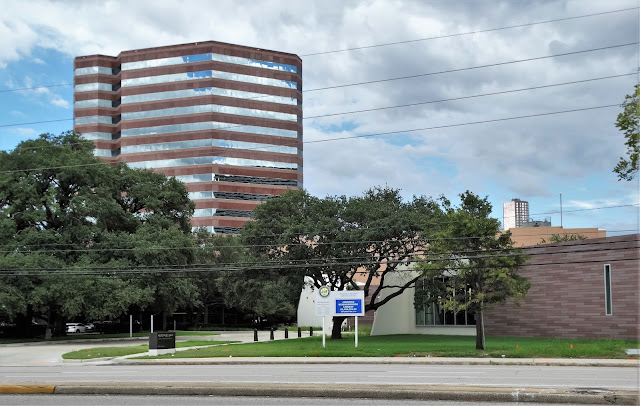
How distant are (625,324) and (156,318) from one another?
57.8m

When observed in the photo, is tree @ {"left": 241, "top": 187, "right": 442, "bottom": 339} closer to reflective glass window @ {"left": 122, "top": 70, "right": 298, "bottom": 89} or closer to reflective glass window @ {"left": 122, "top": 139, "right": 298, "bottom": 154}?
reflective glass window @ {"left": 122, "top": 139, "right": 298, "bottom": 154}

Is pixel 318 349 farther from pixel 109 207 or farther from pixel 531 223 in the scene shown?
pixel 531 223

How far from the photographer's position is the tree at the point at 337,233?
43.8 meters

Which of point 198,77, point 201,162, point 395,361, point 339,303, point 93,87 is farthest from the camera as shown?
point 93,87

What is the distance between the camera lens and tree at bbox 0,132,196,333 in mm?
49781

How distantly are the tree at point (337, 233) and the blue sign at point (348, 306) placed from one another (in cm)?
723

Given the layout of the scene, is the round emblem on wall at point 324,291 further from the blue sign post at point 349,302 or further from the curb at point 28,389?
the curb at point 28,389

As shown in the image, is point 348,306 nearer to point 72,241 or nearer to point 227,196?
point 72,241

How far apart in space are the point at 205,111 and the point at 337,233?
74.6 metres

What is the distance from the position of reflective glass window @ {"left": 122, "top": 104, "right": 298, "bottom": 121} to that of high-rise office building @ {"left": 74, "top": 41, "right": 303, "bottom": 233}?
167mm

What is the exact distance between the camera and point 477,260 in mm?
32125

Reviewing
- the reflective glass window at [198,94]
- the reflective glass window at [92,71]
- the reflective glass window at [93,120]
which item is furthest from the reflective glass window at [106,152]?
the reflective glass window at [92,71]

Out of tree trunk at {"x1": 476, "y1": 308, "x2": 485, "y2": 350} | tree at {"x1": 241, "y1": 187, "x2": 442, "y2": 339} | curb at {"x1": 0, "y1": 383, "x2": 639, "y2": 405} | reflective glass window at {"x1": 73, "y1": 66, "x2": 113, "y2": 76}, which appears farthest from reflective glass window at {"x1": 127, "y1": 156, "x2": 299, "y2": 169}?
curb at {"x1": 0, "y1": 383, "x2": 639, "y2": 405}

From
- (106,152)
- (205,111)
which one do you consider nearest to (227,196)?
(205,111)
